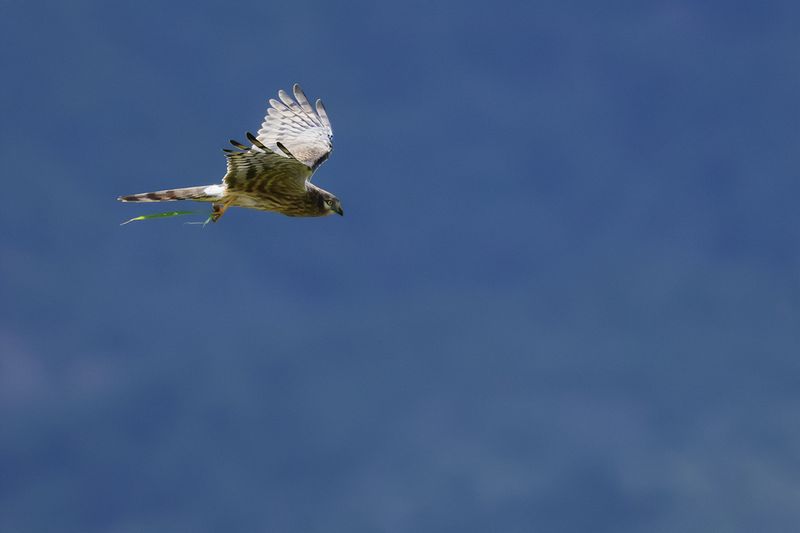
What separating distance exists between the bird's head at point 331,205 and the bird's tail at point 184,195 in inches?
77.5

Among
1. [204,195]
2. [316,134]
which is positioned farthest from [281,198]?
[316,134]

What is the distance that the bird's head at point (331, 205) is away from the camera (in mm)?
18547

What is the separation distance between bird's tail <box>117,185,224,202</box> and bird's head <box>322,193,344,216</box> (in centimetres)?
197

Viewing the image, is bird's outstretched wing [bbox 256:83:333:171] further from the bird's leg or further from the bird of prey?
the bird's leg

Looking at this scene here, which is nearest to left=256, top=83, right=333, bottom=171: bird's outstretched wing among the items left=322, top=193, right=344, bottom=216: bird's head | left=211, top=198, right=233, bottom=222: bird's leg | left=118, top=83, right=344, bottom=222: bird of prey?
left=118, top=83, right=344, bottom=222: bird of prey

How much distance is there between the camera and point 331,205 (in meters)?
18.7

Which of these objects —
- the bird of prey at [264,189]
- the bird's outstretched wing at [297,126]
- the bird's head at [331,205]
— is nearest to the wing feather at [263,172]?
the bird of prey at [264,189]

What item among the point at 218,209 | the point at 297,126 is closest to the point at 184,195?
the point at 218,209

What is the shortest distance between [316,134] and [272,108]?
1.28m

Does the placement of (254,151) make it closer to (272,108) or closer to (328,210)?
(328,210)

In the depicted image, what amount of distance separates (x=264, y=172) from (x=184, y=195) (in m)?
1.72

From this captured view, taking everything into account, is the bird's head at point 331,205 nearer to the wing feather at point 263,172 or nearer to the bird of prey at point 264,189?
the bird of prey at point 264,189

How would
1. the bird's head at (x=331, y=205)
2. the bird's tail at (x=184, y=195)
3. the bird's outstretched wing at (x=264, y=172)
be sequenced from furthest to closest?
the bird's head at (x=331, y=205), the bird's tail at (x=184, y=195), the bird's outstretched wing at (x=264, y=172)

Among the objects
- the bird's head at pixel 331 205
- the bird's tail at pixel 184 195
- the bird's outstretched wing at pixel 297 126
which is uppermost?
the bird's outstretched wing at pixel 297 126
